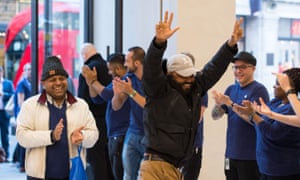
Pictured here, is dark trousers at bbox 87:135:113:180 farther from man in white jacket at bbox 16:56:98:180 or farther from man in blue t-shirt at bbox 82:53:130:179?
man in white jacket at bbox 16:56:98:180

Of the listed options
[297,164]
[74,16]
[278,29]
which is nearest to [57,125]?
[297,164]

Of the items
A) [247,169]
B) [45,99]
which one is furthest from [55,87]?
[247,169]

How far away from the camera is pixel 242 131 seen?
13.2 feet

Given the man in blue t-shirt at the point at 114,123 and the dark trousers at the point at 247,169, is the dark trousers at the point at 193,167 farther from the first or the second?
the man in blue t-shirt at the point at 114,123

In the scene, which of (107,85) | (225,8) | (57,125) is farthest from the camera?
(225,8)

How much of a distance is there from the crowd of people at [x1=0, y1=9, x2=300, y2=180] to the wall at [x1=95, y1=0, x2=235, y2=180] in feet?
2.84

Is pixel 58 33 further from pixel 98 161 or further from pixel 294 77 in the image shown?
pixel 294 77

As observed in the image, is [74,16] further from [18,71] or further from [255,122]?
[255,122]

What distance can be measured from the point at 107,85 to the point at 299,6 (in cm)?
401

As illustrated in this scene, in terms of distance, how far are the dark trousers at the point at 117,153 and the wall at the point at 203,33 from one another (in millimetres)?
1172

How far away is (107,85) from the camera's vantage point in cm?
496

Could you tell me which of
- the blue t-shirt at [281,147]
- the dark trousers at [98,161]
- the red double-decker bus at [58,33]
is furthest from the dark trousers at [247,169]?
the red double-decker bus at [58,33]

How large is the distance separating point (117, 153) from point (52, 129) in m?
1.41

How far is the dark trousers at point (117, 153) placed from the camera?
178 inches
